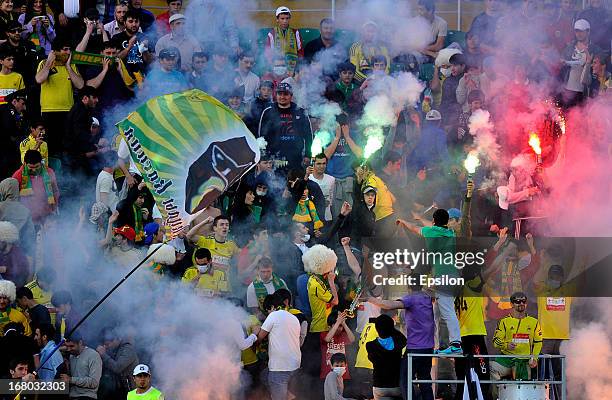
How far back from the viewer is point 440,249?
12570 millimetres

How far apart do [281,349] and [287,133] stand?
107 inches

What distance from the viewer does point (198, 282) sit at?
13320 millimetres

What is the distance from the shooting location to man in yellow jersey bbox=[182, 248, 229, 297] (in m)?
13.3

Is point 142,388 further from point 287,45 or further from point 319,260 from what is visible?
point 287,45

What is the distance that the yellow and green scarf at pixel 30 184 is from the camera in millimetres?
13930

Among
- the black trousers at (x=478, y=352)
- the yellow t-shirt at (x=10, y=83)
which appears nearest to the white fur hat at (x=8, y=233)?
the yellow t-shirt at (x=10, y=83)

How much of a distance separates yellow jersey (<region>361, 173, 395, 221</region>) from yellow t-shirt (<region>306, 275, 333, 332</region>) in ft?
3.69

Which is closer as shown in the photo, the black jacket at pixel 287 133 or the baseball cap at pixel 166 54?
the black jacket at pixel 287 133

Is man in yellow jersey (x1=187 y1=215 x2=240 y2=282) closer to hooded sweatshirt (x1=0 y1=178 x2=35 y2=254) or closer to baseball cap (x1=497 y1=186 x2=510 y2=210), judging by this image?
hooded sweatshirt (x1=0 y1=178 x2=35 y2=254)

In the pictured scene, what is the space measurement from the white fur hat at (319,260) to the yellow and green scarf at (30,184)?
2.59 metres

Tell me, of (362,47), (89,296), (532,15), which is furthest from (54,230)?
(532,15)

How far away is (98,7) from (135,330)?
4.02 meters

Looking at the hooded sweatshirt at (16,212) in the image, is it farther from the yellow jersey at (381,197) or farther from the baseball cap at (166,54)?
the yellow jersey at (381,197)

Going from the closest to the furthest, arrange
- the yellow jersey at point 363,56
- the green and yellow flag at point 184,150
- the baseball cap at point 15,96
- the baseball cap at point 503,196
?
the green and yellow flag at point 184,150
the baseball cap at point 503,196
the baseball cap at point 15,96
the yellow jersey at point 363,56
